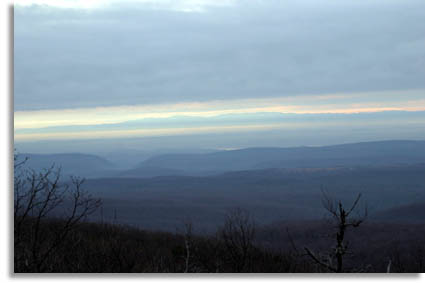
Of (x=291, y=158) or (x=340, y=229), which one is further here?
(x=291, y=158)

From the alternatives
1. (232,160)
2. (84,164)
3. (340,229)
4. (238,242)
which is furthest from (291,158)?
(340,229)

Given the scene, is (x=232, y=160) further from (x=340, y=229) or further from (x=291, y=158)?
(x=340, y=229)

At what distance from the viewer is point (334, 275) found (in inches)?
189

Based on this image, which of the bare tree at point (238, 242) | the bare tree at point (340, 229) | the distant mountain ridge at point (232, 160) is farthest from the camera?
the distant mountain ridge at point (232, 160)

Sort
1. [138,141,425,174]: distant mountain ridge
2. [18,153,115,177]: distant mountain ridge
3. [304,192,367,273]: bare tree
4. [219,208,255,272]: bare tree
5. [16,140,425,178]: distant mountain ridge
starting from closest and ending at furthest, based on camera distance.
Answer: [304,192,367,273]: bare tree → [219,208,255,272]: bare tree → [18,153,115,177]: distant mountain ridge → [16,140,425,178]: distant mountain ridge → [138,141,425,174]: distant mountain ridge

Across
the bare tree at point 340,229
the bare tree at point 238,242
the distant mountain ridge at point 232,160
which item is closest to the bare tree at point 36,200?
the distant mountain ridge at point 232,160

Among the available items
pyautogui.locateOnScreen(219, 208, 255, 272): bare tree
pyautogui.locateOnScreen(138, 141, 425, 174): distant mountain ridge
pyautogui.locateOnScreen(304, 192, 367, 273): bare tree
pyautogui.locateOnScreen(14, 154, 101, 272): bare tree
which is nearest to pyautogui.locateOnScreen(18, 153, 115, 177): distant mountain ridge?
pyautogui.locateOnScreen(14, 154, 101, 272): bare tree

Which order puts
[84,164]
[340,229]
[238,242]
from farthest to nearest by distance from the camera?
[84,164]
[238,242]
[340,229]

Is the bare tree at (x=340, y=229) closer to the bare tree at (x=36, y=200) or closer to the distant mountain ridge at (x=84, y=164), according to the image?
the bare tree at (x=36, y=200)

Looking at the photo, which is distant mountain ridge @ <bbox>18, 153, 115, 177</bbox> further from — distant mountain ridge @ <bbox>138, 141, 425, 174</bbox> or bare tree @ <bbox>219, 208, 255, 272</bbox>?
distant mountain ridge @ <bbox>138, 141, 425, 174</bbox>

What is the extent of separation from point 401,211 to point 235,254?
82.1 feet

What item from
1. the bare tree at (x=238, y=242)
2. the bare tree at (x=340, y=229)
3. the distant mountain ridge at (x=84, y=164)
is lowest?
the bare tree at (x=238, y=242)

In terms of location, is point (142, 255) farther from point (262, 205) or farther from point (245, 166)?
point (262, 205)

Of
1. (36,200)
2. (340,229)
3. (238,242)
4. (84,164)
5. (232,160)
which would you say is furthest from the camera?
(232,160)
